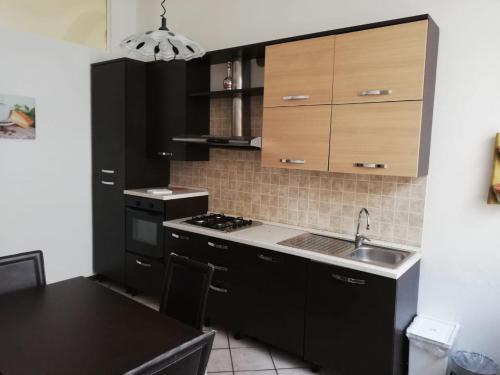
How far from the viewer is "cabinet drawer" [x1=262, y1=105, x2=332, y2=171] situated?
2564 mm

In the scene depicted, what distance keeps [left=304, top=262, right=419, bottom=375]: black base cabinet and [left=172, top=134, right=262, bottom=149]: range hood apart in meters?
1.01

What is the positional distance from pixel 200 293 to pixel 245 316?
1.01 metres

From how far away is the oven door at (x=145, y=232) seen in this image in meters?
3.32

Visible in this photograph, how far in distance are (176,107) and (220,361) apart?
7.06ft

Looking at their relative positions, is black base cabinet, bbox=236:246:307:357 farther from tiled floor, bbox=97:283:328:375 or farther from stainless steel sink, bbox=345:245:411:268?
stainless steel sink, bbox=345:245:411:268

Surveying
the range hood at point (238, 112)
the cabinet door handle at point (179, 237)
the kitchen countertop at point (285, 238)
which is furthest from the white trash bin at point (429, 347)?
the range hood at point (238, 112)

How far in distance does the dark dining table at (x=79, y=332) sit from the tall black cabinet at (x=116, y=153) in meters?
1.77

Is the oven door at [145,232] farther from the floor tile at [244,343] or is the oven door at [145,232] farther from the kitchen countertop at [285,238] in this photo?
the floor tile at [244,343]

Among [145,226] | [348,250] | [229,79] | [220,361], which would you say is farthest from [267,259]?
[229,79]

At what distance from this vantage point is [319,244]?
8.70ft

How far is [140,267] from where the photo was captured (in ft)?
11.5

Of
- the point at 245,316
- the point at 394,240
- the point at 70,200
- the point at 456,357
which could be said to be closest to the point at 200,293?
the point at 245,316

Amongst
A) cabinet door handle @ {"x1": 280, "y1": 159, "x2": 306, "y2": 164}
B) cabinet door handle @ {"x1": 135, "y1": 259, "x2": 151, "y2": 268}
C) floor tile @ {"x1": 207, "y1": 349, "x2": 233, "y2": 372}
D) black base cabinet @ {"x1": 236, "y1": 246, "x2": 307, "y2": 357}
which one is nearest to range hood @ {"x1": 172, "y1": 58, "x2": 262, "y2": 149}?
cabinet door handle @ {"x1": 280, "y1": 159, "x2": 306, "y2": 164}

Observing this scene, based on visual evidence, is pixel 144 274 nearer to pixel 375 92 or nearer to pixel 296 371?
pixel 296 371
